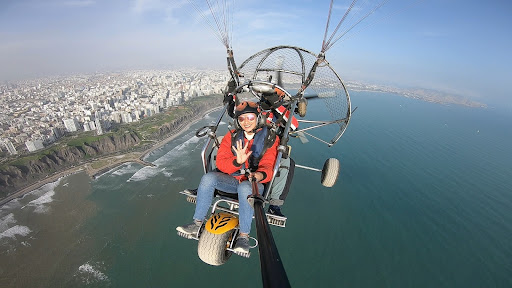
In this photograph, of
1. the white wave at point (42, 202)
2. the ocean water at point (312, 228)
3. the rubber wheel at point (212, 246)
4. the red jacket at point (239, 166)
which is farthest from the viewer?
the white wave at point (42, 202)

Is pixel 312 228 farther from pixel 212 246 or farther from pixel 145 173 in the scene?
pixel 145 173

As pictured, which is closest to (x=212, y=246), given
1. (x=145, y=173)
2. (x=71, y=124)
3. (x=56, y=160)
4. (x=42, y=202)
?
(x=145, y=173)

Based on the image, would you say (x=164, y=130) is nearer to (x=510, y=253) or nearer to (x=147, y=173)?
(x=147, y=173)

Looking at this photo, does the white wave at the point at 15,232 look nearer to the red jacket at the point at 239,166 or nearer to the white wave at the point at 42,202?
the white wave at the point at 42,202

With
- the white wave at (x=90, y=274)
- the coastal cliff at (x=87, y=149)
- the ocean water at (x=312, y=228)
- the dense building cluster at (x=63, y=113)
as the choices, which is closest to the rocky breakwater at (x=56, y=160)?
the coastal cliff at (x=87, y=149)

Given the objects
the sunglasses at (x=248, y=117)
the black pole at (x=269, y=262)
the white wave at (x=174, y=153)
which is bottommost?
the white wave at (x=174, y=153)

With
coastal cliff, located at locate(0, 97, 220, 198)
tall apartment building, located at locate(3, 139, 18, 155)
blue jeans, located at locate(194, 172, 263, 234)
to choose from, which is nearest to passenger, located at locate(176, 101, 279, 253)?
blue jeans, located at locate(194, 172, 263, 234)
